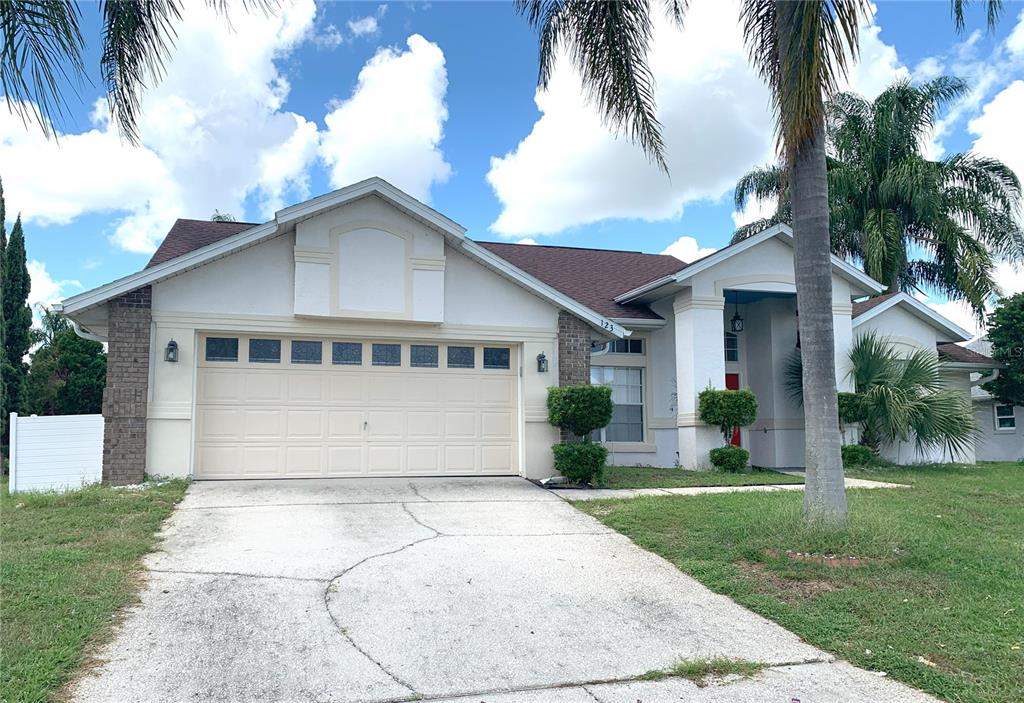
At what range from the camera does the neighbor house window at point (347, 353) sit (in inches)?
509

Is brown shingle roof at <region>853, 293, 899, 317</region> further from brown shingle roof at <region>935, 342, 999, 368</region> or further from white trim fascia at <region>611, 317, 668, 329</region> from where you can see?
white trim fascia at <region>611, 317, 668, 329</region>

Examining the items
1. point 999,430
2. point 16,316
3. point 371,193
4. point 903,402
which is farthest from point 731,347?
point 16,316

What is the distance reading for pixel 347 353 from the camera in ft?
42.6

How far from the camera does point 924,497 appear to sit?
11672 mm

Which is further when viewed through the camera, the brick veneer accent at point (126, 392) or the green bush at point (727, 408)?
the green bush at point (727, 408)

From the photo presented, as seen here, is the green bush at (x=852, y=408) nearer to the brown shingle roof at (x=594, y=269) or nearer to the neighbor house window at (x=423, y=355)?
the brown shingle roof at (x=594, y=269)

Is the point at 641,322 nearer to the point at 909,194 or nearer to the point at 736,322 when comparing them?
the point at 736,322

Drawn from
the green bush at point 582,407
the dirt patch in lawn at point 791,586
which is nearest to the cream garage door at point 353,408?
the green bush at point 582,407

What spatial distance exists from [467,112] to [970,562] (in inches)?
442

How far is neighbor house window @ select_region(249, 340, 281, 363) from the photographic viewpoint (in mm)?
12523

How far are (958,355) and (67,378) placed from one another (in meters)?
25.2

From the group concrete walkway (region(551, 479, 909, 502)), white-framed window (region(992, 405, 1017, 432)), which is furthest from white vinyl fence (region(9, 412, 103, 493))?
white-framed window (region(992, 405, 1017, 432))

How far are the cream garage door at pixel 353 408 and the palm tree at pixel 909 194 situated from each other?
13.9 metres

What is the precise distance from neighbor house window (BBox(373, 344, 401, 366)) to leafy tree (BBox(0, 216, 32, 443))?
554 inches
